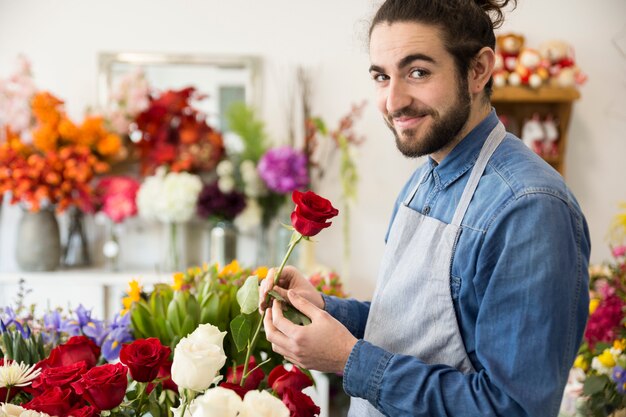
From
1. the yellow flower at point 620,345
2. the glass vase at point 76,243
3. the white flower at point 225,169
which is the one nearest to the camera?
the yellow flower at point 620,345

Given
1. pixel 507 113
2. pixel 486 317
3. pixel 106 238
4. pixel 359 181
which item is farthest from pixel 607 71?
pixel 486 317

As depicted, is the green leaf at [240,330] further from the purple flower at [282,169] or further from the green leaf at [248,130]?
the green leaf at [248,130]

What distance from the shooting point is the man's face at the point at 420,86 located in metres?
1.06

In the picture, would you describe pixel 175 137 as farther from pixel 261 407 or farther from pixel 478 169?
pixel 261 407

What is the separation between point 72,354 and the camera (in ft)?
3.30

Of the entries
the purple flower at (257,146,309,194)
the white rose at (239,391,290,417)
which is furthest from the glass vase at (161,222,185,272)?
the white rose at (239,391,290,417)

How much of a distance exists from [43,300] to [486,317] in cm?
273

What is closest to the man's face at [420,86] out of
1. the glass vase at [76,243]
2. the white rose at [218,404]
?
the white rose at [218,404]

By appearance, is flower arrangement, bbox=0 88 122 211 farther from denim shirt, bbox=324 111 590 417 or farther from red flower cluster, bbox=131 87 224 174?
denim shirt, bbox=324 111 590 417

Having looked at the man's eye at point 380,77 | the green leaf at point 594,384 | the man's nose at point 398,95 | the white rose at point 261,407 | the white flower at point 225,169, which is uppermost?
the man's eye at point 380,77

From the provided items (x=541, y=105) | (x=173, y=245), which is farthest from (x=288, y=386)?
(x=541, y=105)

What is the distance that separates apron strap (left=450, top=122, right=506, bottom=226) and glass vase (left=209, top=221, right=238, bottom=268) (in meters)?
2.28

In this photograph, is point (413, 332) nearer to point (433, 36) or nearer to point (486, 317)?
point (486, 317)

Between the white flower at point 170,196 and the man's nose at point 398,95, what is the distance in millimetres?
2164
